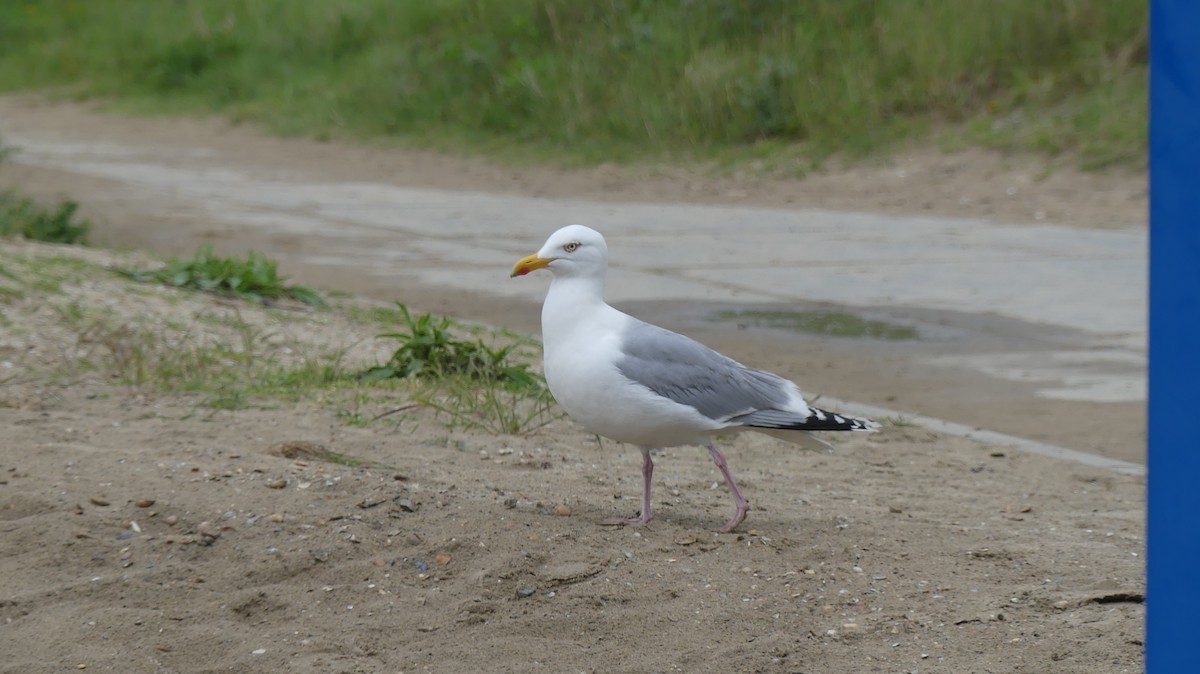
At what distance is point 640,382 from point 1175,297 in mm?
2365

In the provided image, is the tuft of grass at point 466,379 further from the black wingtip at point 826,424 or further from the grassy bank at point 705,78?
the grassy bank at point 705,78

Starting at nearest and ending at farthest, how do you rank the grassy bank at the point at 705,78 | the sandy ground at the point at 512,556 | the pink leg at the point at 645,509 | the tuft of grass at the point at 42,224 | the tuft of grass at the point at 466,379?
the sandy ground at the point at 512,556
the pink leg at the point at 645,509
the tuft of grass at the point at 466,379
the tuft of grass at the point at 42,224
the grassy bank at the point at 705,78

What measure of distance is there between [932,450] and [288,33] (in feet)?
63.5

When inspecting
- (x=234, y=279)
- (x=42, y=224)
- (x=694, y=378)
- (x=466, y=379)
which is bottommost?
(x=466, y=379)

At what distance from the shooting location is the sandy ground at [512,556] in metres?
3.12

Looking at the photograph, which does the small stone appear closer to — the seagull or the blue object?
the seagull

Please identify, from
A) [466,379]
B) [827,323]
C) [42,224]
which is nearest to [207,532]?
[466,379]

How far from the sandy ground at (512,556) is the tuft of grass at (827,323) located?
2.37 m

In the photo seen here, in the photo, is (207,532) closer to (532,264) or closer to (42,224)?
(532,264)

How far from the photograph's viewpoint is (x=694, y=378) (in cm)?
388

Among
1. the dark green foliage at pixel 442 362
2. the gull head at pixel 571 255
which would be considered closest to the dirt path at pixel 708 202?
the dark green foliage at pixel 442 362

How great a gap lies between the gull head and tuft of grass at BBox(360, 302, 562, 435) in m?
1.01

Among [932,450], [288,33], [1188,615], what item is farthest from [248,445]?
[288,33]

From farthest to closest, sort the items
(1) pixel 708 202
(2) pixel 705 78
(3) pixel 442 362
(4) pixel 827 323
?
1. (2) pixel 705 78
2. (1) pixel 708 202
3. (4) pixel 827 323
4. (3) pixel 442 362
